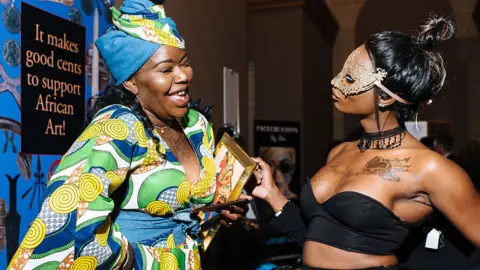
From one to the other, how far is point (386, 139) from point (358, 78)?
0.26 m

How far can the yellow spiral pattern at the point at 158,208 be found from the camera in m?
1.83

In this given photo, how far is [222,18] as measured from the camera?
5.23 m

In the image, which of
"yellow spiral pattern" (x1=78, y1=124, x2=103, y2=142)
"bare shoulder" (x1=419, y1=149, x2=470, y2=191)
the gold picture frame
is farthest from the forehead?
"yellow spiral pattern" (x1=78, y1=124, x2=103, y2=142)

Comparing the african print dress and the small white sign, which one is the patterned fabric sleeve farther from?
the small white sign

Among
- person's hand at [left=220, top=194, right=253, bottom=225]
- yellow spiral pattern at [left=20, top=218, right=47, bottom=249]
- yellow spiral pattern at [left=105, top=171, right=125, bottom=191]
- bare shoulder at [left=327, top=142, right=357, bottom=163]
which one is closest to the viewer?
yellow spiral pattern at [left=20, top=218, right=47, bottom=249]

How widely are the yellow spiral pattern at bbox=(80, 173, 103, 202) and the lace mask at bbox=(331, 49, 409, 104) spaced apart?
3.34ft

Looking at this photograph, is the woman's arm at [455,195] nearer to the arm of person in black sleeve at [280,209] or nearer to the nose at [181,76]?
the arm of person in black sleeve at [280,209]

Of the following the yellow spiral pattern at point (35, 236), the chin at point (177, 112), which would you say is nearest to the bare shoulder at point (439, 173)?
the chin at point (177, 112)

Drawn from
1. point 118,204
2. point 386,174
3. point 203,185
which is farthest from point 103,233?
point 386,174

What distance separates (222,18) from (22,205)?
3307 millimetres

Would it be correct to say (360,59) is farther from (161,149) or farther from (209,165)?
(161,149)

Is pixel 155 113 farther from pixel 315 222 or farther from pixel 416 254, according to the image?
pixel 416 254

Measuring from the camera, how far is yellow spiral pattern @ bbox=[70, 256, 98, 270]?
5.09ft

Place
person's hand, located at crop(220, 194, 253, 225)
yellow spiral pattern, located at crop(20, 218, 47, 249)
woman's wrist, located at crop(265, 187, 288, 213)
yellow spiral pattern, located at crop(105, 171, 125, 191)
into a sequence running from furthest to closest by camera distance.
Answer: woman's wrist, located at crop(265, 187, 288, 213) → person's hand, located at crop(220, 194, 253, 225) → yellow spiral pattern, located at crop(105, 171, 125, 191) → yellow spiral pattern, located at crop(20, 218, 47, 249)
